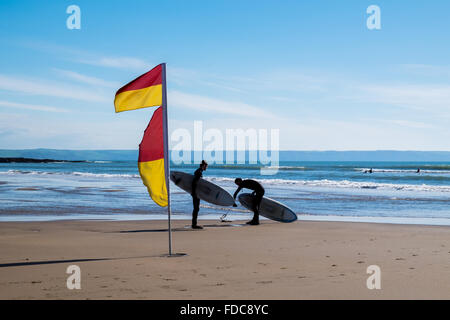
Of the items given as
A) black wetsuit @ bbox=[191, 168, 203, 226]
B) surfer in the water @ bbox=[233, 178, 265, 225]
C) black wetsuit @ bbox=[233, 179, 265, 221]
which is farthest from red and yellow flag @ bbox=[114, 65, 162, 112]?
black wetsuit @ bbox=[233, 179, 265, 221]

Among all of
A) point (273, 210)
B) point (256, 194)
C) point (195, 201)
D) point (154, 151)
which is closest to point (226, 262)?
point (154, 151)

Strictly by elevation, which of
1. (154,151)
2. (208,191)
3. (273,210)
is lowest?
(273,210)

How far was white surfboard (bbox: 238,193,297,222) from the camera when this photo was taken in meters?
14.3

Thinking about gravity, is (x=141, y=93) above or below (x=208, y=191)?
above

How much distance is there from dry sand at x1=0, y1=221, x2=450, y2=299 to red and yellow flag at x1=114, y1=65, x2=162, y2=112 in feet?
8.24

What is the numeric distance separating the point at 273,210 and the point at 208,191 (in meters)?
2.24

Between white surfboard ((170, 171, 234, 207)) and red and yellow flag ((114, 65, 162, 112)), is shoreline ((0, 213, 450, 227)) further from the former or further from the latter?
red and yellow flag ((114, 65, 162, 112))

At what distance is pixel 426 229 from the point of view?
12.1 meters

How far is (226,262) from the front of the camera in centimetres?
772

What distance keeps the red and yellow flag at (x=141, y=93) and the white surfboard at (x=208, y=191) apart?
7.69 m

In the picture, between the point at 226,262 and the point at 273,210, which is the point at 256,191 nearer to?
the point at 273,210

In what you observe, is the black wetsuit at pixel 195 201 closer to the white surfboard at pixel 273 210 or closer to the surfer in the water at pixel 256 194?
the surfer in the water at pixel 256 194
